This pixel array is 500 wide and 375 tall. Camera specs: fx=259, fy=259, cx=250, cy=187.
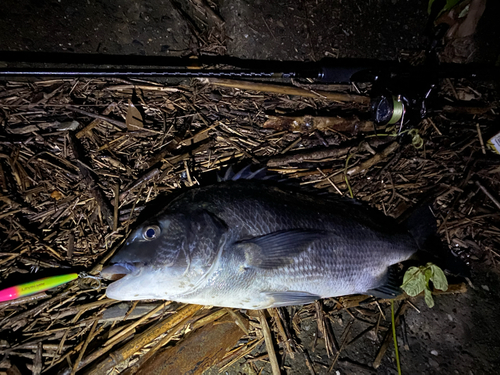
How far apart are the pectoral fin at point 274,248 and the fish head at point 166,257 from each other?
270 millimetres

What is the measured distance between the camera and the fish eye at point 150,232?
206cm

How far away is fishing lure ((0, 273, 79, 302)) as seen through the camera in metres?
2.32

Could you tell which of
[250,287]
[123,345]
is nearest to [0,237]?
[123,345]

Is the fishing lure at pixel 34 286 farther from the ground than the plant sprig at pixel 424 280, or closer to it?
farther from the ground

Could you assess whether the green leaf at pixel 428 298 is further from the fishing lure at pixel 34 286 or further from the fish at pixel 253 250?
the fishing lure at pixel 34 286

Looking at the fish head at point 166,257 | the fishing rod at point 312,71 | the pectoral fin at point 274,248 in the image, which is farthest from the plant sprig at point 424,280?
the fish head at point 166,257

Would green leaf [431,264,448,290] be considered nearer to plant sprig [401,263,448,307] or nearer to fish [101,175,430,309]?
A: plant sprig [401,263,448,307]

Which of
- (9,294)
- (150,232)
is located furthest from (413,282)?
(9,294)

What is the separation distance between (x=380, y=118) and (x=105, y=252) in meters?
3.30

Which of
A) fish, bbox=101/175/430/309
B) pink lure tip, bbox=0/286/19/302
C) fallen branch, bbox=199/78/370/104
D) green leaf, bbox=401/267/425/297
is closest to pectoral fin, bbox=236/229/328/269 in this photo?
fish, bbox=101/175/430/309

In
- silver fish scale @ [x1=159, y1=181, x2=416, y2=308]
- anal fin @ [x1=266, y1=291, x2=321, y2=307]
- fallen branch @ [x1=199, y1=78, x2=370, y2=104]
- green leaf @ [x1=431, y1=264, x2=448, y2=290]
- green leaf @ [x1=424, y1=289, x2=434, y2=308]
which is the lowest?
green leaf @ [x1=424, y1=289, x2=434, y2=308]

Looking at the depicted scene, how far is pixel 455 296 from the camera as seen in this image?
323 centimetres

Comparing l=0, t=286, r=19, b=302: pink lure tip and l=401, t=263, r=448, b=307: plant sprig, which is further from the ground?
l=0, t=286, r=19, b=302: pink lure tip

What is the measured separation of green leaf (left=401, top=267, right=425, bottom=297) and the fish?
0.25 meters
